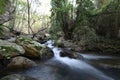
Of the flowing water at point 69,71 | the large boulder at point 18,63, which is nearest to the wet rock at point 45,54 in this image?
the flowing water at point 69,71

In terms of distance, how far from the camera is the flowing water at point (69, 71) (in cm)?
700

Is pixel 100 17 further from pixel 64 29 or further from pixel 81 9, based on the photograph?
pixel 64 29

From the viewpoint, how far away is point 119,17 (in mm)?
13148

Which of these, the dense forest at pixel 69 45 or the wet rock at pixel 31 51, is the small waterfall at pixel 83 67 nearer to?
the dense forest at pixel 69 45

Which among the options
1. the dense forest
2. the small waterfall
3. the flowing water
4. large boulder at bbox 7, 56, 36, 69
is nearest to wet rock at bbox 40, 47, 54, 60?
the dense forest

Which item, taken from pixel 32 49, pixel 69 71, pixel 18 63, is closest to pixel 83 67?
pixel 69 71

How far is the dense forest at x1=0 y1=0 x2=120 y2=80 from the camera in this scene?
24.0ft

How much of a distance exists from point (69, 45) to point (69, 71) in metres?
6.34

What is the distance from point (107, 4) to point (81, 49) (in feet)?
14.1

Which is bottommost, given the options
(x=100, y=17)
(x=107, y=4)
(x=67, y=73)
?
(x=67, y=73)

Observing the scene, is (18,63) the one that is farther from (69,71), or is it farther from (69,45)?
(69,45)

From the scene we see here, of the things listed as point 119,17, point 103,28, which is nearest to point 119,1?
point 119,17

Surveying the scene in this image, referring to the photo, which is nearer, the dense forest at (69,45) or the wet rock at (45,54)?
the dense forest at (69,45)

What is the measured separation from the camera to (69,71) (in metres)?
7.81
